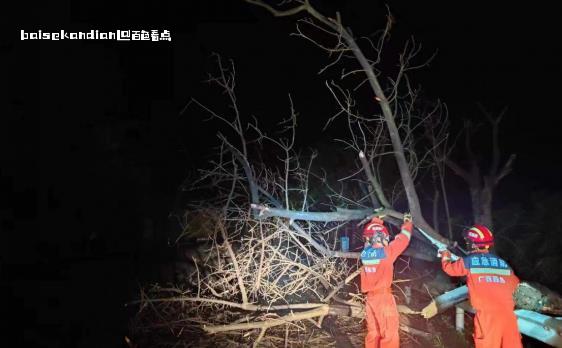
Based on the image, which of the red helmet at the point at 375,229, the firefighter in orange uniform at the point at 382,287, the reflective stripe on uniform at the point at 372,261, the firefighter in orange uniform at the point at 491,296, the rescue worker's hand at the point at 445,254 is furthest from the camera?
the red helmet at the point at 375,229

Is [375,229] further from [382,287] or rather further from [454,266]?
[454,266]

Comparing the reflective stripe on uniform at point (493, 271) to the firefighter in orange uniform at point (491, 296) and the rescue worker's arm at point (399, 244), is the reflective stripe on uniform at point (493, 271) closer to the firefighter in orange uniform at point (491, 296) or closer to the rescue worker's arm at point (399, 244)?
the firefighter in orange uniform at point (491, 296)

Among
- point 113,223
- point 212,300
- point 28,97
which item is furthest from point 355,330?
point 28,97

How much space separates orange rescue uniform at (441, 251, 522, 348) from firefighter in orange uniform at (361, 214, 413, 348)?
71 centimetres

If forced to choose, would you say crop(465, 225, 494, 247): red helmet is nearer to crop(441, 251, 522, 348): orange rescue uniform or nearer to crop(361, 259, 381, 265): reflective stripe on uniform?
crop(441, 251, 522, 348): orange rescue uniform

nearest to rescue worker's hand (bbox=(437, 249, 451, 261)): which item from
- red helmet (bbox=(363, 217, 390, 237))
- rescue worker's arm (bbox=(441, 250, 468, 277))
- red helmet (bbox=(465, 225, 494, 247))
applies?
rescue worker's arm (bbox=(441, 250, 468, 277))

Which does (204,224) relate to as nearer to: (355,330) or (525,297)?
(355,330)

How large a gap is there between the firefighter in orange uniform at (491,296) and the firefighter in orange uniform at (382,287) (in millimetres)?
639

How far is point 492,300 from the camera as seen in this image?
411cm

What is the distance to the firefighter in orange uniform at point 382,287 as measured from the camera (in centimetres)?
460

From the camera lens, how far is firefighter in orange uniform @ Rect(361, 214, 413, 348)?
460 centimetres

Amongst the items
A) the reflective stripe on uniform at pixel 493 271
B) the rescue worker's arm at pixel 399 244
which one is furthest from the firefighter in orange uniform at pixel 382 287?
the reflective stripe on uniform at pixel 493 271

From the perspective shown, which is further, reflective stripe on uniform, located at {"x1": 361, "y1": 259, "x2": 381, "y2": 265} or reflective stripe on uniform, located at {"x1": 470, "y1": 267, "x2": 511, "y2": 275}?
reflective stripe on uniform, located at {"x1": 361, "y1": 259, "x2": 381, "y2": 265}

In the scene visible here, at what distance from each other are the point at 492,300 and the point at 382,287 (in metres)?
1.07
